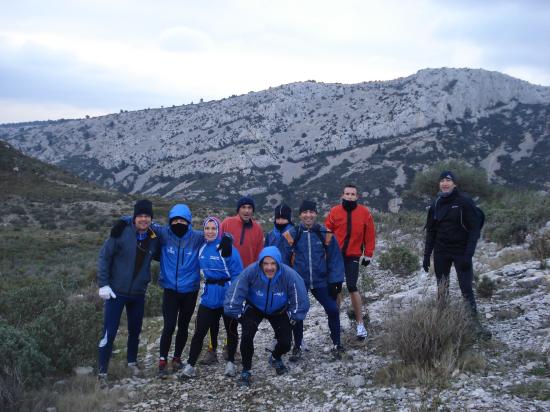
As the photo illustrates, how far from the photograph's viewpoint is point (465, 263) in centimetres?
541

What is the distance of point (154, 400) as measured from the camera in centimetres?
478

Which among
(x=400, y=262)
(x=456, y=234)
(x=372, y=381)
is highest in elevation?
(x=456, y=234)

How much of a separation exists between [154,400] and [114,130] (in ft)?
347

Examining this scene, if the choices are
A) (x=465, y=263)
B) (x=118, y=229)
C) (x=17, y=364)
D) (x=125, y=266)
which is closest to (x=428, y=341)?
(x=465, y=263)

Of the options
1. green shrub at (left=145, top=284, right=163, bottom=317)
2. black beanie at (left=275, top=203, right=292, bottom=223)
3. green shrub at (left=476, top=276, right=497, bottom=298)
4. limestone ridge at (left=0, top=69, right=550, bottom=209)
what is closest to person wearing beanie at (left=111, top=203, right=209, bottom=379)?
black beanie at (left=275, top=203, right=292, bottom=223)

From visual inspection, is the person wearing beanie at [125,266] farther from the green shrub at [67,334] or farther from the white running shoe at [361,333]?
the white running shoe at [361,333]

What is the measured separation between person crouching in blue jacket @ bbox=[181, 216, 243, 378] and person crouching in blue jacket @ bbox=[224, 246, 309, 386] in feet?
1.01

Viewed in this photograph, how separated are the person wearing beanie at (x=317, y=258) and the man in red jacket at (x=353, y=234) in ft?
1.16

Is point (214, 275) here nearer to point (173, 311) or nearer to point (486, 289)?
point (173, 311)

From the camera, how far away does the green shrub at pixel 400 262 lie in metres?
10.8

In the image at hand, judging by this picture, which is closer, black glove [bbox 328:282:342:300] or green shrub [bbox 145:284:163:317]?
black glove [bbox 328:282:342:300]

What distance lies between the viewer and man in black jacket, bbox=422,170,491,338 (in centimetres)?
539

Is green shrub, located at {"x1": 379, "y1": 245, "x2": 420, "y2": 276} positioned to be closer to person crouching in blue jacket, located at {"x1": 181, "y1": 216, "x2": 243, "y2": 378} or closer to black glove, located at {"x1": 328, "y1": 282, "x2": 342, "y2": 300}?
black glove, located at {"x1": 328, "y1": 282, "x2": 342, "y2": 300}

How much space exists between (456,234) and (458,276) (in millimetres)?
529
